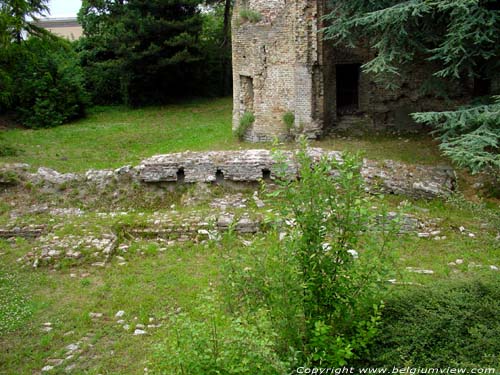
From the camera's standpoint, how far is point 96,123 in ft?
80.7

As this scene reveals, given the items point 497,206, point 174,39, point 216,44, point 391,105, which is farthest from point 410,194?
point 216,44

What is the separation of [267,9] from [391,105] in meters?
5.01

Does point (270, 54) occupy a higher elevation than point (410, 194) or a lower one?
higher

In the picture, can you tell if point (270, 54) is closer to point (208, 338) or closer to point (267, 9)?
point (267, 9)

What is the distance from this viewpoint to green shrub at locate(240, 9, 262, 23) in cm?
1583

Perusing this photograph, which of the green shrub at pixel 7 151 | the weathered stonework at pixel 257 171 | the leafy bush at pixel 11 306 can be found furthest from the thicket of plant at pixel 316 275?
the green shrub at pixel 7 151

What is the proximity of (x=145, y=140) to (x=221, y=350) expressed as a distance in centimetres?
1641

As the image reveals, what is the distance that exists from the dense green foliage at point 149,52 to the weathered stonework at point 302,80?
30.3 feet

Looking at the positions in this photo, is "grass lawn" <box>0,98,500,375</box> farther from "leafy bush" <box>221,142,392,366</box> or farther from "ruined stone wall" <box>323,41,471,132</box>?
"ruined stone wall" <box>323,41,471,132</box>

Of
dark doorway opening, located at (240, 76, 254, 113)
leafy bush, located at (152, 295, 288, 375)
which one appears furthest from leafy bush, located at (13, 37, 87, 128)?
leafy bush, located at (152, 295, 288, 375)

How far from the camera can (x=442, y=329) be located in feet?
17.6

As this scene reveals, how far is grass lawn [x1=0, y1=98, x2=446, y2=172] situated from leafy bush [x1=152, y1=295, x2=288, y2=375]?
9.66 m

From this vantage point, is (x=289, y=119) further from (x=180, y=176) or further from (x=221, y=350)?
(x=221, y=350)

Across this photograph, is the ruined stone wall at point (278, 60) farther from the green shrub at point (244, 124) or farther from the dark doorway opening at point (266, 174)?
the dark doorway opening at point (266, 174)
